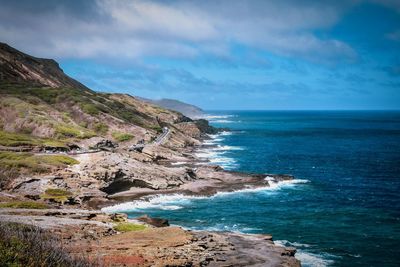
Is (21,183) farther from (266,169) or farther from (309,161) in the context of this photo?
(309,161)

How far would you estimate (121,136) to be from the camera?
12519 cm

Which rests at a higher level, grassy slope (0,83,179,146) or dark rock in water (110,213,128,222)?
grassy slope (0,83,179,146)

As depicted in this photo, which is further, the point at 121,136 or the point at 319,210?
the point at 121,136

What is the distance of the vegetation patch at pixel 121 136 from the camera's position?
4881 inches

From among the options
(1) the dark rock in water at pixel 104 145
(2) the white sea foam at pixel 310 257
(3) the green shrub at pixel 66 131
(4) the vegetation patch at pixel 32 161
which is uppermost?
(3) the green shrub at pixel 66 131

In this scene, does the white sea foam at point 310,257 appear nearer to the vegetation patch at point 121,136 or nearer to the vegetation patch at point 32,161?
the vegetation patch at point 32,161

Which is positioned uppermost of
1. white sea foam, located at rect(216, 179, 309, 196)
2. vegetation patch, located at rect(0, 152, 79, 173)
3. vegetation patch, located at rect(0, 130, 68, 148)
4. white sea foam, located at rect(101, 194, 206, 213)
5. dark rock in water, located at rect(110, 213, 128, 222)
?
vegetation patch, located at rect(0, 130, 68, 148)

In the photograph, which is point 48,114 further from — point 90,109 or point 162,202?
point 162,202

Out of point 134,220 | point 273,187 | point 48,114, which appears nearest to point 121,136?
point 48,114

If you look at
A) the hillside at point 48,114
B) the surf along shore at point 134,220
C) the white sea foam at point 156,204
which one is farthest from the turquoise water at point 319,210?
the hillside at point 48,114

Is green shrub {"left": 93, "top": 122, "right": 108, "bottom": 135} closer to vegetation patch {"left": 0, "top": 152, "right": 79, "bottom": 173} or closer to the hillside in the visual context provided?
the hillside

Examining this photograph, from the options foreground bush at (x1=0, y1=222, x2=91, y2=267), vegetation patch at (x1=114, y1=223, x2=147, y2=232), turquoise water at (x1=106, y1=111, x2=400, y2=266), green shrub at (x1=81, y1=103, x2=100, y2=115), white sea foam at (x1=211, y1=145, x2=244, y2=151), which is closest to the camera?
foreground bush at (x1=0, y1=222, x2=91, y2=267)

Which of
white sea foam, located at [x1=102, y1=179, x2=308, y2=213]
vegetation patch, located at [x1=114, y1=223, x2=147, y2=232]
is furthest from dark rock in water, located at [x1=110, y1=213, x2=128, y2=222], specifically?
white sea foam, located at [x1=102, y1=179, x2=308, y2=213]

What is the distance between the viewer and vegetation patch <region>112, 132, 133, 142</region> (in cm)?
12399
